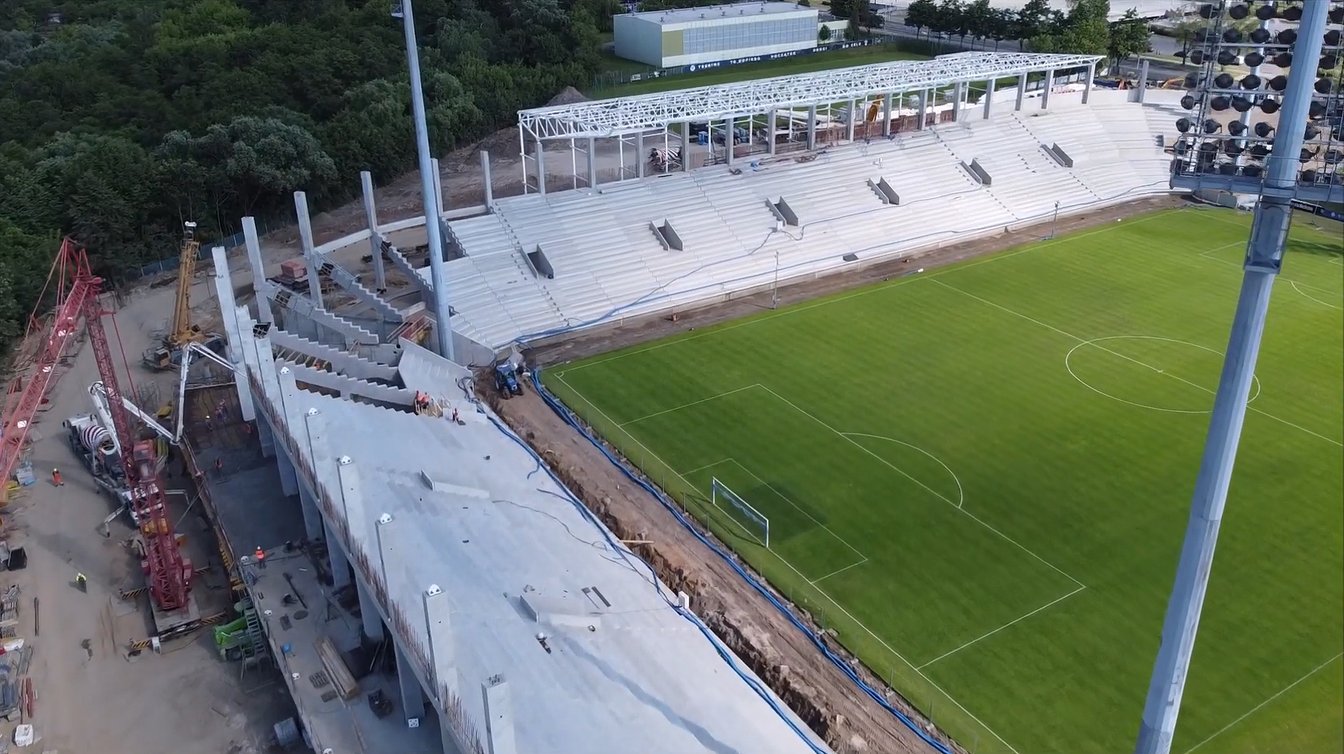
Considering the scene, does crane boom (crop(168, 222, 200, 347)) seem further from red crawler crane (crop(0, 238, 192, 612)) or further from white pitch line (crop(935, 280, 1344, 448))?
white pitch line (crop(935, 280, 1344, 448))

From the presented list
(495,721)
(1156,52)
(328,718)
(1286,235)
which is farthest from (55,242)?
(1156,52)

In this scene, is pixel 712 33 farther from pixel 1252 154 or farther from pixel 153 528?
pixel 1252 154

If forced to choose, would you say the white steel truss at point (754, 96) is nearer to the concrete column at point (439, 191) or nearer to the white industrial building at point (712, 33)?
the concrete column at point (439, 191)

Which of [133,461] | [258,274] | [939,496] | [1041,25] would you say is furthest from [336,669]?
[1041,25]

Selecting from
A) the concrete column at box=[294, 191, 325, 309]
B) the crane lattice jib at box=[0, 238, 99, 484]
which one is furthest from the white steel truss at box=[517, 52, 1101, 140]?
the crane lattice jib at box=[0, 238, 99, 484]

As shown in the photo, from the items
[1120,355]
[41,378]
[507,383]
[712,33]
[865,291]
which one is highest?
[712,33]

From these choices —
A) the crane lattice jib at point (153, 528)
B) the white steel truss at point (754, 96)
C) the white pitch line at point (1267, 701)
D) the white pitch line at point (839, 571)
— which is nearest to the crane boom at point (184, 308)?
the crane lattice jib at point (153, 528)

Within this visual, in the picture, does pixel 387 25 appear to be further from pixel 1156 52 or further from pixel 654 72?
pixel 1156 52
